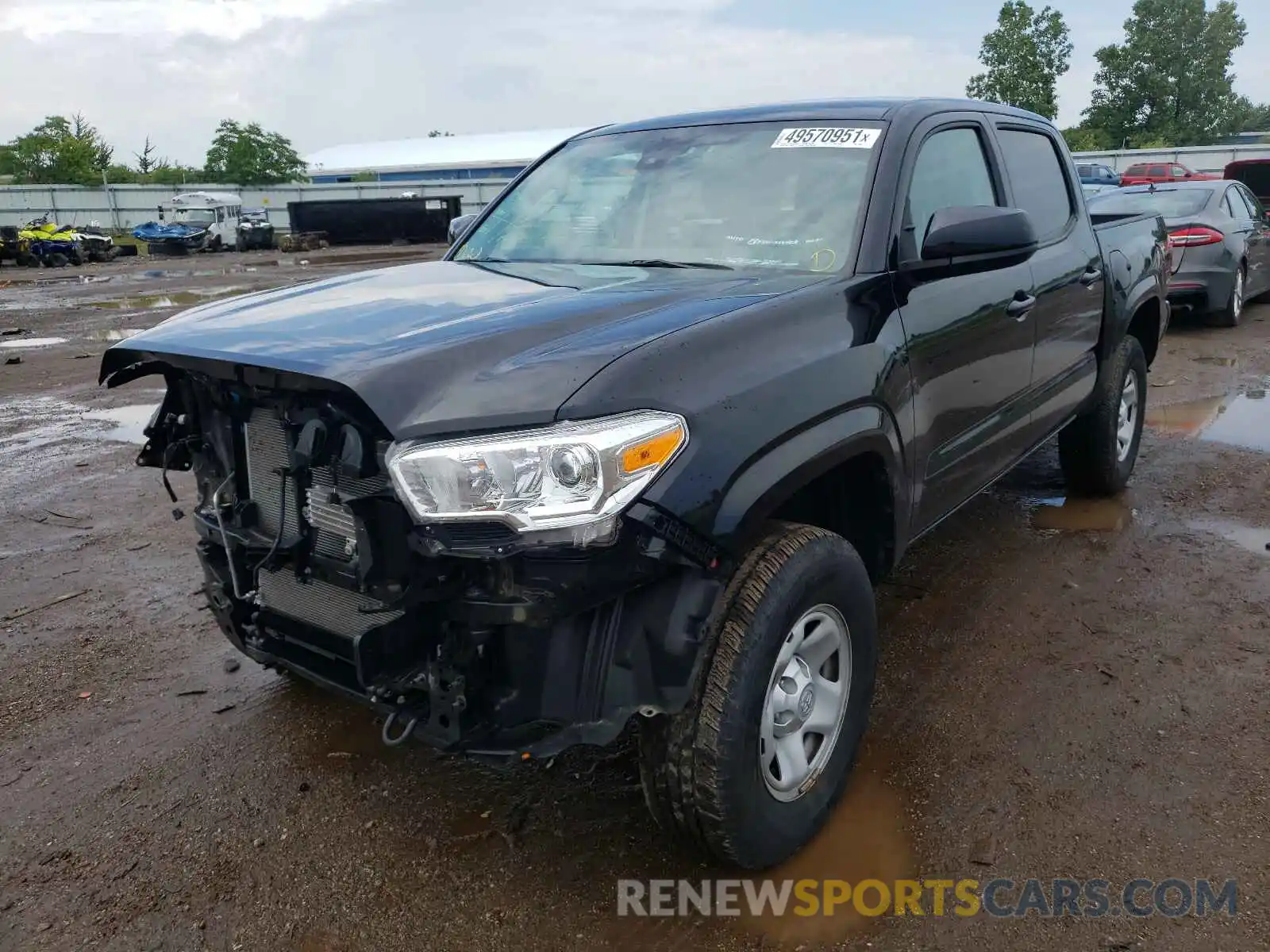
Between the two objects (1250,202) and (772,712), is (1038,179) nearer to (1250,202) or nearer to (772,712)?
(772,712)

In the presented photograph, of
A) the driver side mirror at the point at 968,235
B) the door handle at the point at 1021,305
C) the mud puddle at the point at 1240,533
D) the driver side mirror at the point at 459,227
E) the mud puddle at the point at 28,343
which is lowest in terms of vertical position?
the mud puddle at the point at 1240,533

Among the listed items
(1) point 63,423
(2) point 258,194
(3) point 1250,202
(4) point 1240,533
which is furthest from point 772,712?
(2) point 258,194

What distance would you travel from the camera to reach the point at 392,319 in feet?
8.32

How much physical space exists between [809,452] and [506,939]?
137 centimetres

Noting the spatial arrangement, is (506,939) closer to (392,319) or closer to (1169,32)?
(392,319)

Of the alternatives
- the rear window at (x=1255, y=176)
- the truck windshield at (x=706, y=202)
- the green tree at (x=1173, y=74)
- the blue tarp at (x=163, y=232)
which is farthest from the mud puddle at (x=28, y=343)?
the green tree at (x=1173, y=74)

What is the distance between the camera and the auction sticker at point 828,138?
10.6 ft

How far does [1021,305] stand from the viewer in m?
3.69

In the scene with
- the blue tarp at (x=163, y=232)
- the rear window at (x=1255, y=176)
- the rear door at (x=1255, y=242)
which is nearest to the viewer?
the rear door at (x=1255, y=242)

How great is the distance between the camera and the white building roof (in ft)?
248

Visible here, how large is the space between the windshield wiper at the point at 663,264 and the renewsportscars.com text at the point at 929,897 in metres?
1.77

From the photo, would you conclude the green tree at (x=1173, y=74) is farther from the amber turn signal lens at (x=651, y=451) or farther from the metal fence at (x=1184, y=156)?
the amber turn signal lens at (x=651, y=451)

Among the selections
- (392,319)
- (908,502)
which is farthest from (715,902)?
(392,319)

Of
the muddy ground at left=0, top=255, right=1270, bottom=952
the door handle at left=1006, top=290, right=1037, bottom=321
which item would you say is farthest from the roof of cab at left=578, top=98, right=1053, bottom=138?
the muddy ground at left=0, top=255, right=1270, bottom=952
